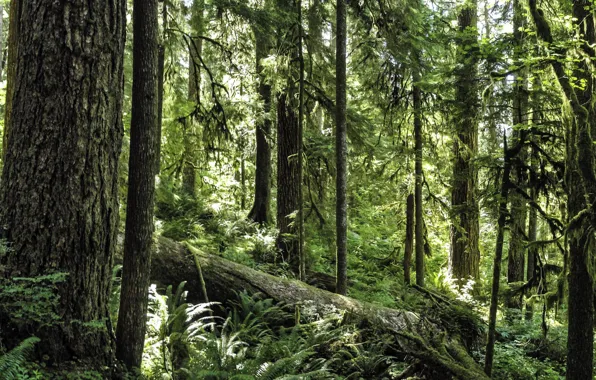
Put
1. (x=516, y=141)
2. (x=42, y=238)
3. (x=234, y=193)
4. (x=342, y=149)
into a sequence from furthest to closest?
(x=234, y=193) < (x=342, y=149) < (x=516, y=141) < (x=42, y=238)

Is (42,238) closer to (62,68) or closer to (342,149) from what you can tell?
(62,68)

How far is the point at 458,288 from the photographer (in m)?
12.1

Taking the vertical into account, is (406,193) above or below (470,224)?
above

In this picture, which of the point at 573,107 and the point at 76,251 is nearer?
the point at 76,251

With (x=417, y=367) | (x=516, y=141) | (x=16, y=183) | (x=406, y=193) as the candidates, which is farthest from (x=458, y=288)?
(x=16, y=183)

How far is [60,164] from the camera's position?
3797 millimetres

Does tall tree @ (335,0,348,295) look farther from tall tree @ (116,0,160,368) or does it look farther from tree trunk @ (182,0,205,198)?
tall tree @ (116,0,160,368)

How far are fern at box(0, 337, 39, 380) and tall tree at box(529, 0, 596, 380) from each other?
21.3 feet

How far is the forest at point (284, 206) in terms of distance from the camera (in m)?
3.80

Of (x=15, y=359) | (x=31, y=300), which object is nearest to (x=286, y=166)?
(x=31, y=300)

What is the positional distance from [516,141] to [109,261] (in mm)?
6097

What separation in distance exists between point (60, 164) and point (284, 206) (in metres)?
7.80

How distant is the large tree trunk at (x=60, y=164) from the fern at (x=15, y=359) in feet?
0.89

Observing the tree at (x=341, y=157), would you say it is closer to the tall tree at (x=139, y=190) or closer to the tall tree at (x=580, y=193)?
the tall tree at (x=580, y=193)
